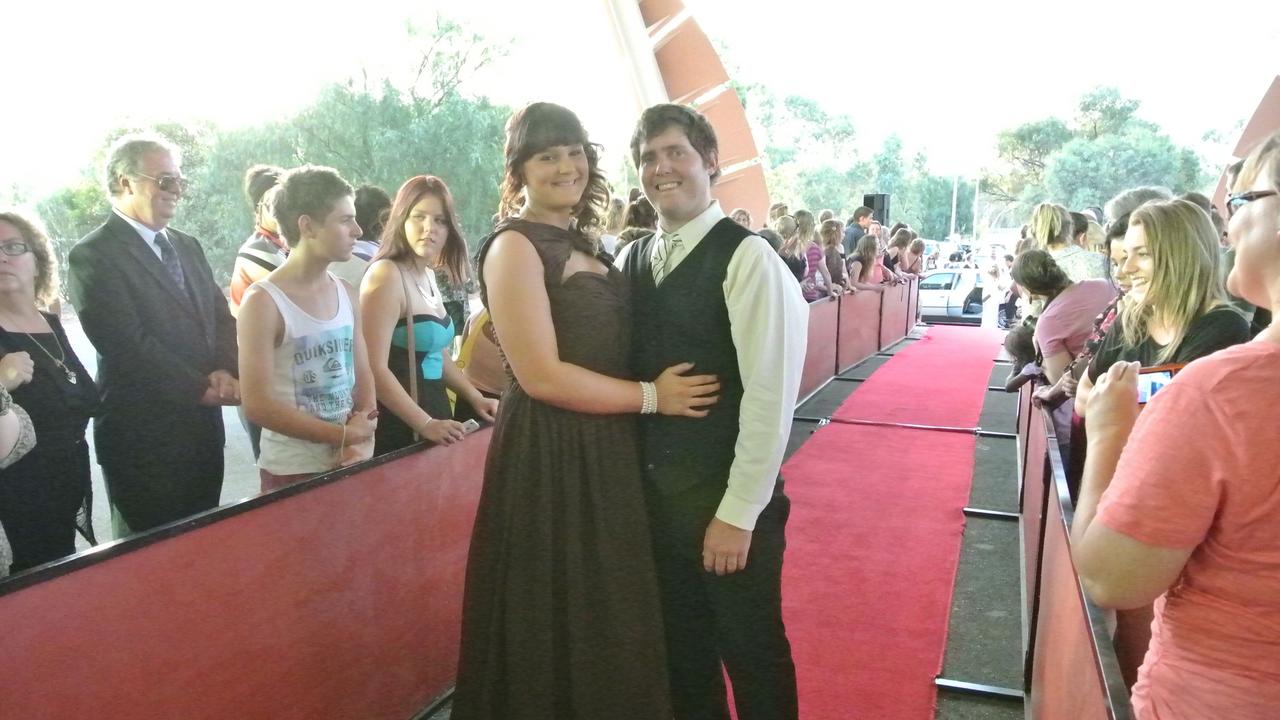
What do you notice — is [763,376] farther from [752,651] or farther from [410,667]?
[410,667]

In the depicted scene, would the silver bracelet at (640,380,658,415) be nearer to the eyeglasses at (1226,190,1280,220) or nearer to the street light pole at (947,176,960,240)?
the eyeglasses at (1226,190,1280,220)

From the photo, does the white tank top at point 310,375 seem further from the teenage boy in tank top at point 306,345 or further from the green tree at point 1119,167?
the green tree at point 1119,167

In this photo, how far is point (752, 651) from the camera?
1.86 m

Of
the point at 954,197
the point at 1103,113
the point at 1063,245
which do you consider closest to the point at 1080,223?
the point at 1063,245

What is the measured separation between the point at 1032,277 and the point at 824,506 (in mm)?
1668

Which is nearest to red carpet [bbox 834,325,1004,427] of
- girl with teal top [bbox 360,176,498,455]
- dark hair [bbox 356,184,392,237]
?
dark hair [bbox 356,184,392,237]

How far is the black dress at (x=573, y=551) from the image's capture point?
5.72ft

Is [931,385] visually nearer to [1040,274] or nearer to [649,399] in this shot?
[1040,274]

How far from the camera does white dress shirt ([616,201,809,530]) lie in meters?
1.65

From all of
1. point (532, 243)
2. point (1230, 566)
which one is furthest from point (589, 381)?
point (1230, 566)

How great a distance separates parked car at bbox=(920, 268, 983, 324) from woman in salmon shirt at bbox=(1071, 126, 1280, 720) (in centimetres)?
1439

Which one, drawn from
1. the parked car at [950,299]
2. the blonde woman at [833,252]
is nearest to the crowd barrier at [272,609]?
the blonde woman at [833,252]

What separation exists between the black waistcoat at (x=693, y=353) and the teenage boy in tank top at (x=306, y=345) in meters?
1.06

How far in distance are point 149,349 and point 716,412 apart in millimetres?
1974
